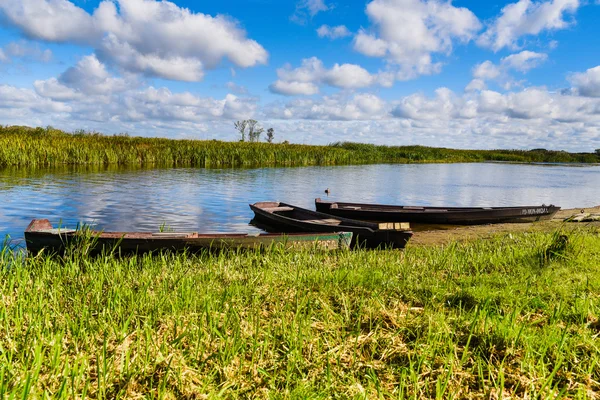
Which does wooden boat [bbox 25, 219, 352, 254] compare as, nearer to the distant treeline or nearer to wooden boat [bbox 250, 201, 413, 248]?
wooden boat [bbox 250, 201, 413, 248]

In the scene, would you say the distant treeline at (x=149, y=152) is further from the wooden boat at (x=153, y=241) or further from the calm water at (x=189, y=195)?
the wooden boat at (x=153, y=241)

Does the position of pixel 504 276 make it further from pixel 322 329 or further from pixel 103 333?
pixel 103 333

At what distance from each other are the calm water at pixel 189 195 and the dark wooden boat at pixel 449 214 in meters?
4.49

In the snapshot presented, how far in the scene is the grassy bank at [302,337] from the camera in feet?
10.5

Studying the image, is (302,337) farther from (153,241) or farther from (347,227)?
(347,227)

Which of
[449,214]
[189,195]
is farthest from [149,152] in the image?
[449,214]

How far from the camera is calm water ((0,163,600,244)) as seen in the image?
16.4 metres

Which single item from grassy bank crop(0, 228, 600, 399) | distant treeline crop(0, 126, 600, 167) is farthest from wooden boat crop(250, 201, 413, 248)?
distant treeline crop(0, 126, 600, 167)

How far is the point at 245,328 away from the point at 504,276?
12.8ft

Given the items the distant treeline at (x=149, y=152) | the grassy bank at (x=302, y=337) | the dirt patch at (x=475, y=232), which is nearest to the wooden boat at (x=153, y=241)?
the grassy bank at (x=302, y=337)

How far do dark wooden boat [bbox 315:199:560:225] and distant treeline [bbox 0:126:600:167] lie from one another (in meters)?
27.0

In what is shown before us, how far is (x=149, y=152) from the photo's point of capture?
137 feet

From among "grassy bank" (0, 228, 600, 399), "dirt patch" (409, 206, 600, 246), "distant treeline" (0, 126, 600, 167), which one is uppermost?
"distant treeline" (0, 126, 600, 167)

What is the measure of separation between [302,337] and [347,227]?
329 inches
